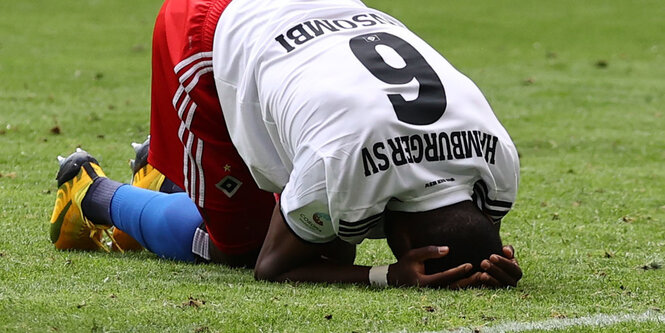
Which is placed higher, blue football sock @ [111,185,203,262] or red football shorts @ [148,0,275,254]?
red football shorts @ [148,0,275,254]

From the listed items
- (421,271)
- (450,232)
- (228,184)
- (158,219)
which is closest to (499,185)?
(450,232)

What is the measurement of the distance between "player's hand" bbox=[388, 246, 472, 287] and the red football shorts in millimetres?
833

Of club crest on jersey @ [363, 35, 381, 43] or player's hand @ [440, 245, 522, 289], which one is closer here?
A: player's hand @ [440, 245, 522, 289]

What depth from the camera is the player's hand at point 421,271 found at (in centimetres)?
380

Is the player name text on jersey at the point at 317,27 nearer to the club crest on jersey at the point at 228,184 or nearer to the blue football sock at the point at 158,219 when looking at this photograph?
the club crest on jersey at the point at 228,184

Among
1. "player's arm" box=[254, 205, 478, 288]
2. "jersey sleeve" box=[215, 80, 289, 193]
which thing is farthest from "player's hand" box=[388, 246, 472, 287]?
"jersey sleeve" box=[215, 80, 289, 193]

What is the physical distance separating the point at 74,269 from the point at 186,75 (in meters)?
0.91

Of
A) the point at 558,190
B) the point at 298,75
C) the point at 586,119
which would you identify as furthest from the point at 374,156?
the point at 586,119

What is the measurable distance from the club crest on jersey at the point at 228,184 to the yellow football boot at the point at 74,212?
32.9 inches

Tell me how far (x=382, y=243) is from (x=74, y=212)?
5.00 feet

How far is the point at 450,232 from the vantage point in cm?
378

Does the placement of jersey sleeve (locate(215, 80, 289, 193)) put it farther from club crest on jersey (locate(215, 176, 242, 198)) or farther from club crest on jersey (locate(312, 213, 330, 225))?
club crest on jersey (locate(215, 176, 242, 198))

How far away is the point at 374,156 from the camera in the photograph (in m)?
3.64

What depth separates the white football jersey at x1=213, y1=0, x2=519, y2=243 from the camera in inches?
144
